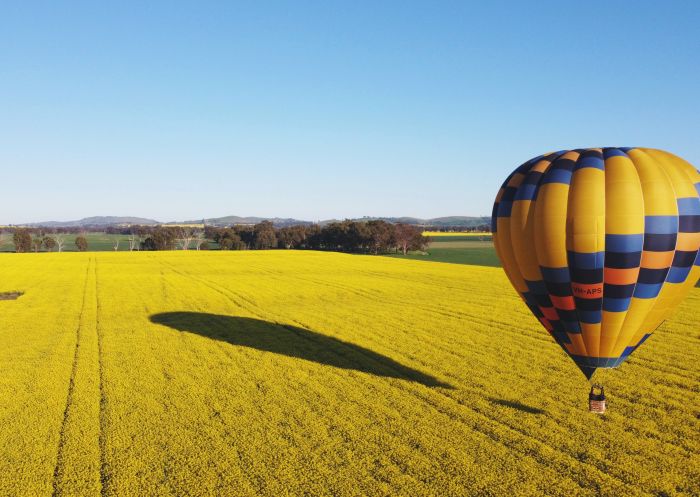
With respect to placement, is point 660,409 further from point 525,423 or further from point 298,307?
point 298,307

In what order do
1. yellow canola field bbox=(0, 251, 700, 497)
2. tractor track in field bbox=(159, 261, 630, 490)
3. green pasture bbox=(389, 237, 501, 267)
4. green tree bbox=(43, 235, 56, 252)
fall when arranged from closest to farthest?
1. yellow canola field bbox=(0, 251, 700, 497)
2. tractor track in field bbox=(159, 261, 630, 490)
3. green pasture bbox=(389, 237, 501, 267)
4. green tree bbox=(43, 235, 56, 252)

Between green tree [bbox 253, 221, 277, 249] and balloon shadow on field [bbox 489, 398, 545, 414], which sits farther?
green tree [bbox 253, 221, 277, 249]

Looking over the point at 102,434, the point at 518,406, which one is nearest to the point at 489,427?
the point at 518,406

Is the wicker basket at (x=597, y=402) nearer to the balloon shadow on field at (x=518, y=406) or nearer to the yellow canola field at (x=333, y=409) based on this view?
the yellow canola field at (x=333, y=409)

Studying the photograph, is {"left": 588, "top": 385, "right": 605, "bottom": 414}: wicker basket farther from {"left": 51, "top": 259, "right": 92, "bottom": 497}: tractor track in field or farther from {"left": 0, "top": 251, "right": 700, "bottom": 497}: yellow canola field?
{"left": 51, "top": 259, "right": 92, "bottom": 497}: tractor track in field

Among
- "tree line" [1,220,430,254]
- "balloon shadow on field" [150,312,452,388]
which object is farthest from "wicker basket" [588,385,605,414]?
"tree line" [1,220,430,254]

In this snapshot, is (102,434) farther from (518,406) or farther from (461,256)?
(461,256)

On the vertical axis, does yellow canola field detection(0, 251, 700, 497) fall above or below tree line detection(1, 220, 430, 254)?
below
